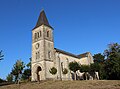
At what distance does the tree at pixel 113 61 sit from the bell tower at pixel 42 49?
2057cm

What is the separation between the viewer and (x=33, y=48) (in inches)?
1933

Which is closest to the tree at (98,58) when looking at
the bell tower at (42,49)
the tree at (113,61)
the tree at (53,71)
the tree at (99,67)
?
the tree at (99,67)

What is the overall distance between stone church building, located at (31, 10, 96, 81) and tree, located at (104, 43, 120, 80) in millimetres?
13774

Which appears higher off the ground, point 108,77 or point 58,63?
point 58,63

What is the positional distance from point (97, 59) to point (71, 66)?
43.7 m

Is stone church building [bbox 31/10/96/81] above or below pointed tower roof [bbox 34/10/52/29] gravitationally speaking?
below

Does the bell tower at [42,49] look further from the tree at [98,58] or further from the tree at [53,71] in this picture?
the tree at [98,58]

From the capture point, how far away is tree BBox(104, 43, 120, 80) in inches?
2079

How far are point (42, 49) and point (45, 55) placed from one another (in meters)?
1.96

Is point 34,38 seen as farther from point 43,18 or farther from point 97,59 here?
point 97,59

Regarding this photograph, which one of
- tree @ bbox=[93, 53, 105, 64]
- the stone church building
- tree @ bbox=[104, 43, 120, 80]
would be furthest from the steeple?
tree @ bbox=[93, 53, 105, 64]

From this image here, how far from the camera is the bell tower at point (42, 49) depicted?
44.4 metres

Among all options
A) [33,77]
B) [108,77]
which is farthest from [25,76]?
[108,77]

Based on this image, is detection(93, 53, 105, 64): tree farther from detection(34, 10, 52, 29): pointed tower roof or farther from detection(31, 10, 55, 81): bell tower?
detection(34, 10, 52, 29): pointed tower roof
